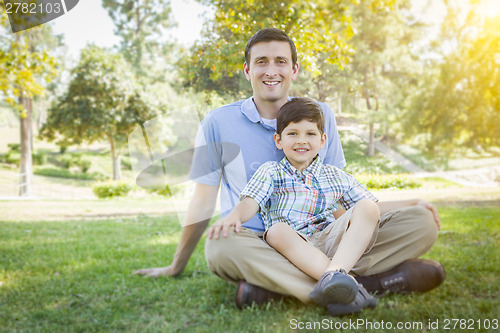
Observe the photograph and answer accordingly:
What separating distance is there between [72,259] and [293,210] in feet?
6.91

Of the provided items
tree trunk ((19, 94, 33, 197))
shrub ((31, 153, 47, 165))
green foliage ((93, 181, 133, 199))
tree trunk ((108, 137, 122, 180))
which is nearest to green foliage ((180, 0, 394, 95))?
green foliage ((93, 181, 133, 199))

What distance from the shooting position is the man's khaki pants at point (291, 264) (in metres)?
1.60

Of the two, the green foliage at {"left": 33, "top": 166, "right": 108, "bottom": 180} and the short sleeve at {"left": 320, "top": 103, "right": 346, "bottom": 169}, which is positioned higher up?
the short sleeve at {"left": 320, "top": 103, "right": 346, "bottom": 169}

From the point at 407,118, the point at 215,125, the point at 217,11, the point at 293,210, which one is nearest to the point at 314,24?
the point at 217,11

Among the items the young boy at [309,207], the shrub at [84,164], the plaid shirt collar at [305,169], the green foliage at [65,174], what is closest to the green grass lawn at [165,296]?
the young boy at [309,207]

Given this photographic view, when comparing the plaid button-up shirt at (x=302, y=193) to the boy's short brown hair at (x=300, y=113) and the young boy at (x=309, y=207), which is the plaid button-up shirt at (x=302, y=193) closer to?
the young boy at (x=309, y=207)

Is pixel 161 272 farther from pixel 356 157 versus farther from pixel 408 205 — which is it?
pixel 408 205

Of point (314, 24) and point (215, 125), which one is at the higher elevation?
point (314, 24)

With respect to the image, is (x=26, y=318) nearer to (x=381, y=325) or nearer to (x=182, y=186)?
(x=182, y=186)

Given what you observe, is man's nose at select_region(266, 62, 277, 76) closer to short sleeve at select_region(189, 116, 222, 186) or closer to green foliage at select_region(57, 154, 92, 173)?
short sleeve at select_region(189, 116, 222, 186)

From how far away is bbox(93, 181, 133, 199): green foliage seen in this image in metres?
10.1

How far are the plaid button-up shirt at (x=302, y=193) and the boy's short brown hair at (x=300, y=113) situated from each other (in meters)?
0.17

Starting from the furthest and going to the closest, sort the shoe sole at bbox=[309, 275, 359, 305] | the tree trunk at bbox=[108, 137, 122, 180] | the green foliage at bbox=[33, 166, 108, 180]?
1. the green foliage at bbox=[33, 166, 108, 180]
2. the tree trunk at bbox=[108, 137, 122, 180]
3. the shoe sole at bbox=[309, 275, 359, 305]

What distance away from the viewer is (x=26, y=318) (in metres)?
1.82
